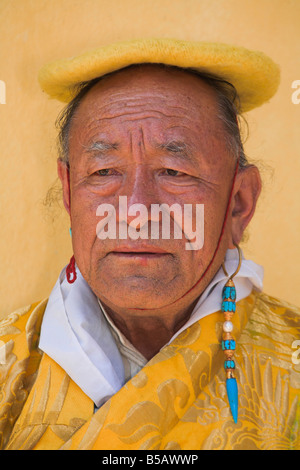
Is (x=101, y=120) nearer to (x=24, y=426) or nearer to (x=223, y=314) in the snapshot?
(x=223, y=314)

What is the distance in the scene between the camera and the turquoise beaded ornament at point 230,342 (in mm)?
1682

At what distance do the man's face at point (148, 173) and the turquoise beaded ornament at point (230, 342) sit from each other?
81 mm

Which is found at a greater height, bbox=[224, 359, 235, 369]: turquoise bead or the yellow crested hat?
the yellow crested hat

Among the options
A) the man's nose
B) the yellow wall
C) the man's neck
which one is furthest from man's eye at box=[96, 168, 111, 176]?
the yellow wall

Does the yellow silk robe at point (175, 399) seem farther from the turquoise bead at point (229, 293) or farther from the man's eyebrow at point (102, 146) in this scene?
the man's eyebrow at point (102, 146)

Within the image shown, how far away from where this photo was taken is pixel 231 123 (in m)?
2.04

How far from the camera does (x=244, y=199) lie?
2.13 metres

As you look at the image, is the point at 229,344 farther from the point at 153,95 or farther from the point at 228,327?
the point at 153,95

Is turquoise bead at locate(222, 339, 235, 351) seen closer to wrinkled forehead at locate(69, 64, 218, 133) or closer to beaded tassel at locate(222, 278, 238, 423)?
beaded tassel at locate(222, 278, 238, 423)

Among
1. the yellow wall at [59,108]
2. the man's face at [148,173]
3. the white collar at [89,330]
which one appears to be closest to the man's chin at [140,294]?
A: the man's face at [148,173]

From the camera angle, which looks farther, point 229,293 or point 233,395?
point 229,293

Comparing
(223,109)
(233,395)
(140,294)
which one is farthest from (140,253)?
(223,109)

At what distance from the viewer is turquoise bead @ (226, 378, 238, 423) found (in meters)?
1.66

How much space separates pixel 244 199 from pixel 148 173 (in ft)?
1.61
